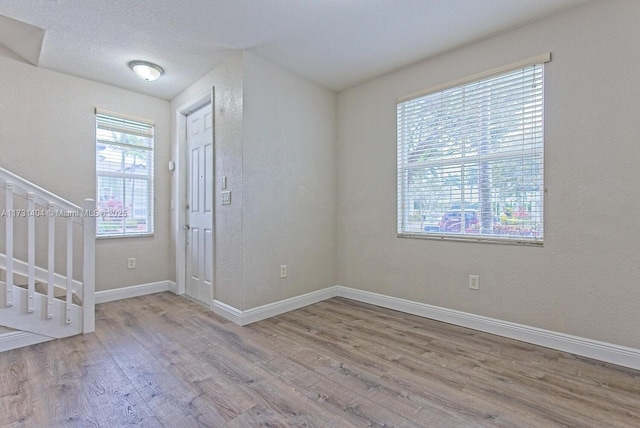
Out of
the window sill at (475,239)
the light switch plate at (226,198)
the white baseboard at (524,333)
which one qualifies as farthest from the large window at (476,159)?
the light switch plate at (226,198)

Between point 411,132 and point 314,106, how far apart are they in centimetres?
117

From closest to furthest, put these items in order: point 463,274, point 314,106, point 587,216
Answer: point 587,216 → point 463,274 → point 314,106

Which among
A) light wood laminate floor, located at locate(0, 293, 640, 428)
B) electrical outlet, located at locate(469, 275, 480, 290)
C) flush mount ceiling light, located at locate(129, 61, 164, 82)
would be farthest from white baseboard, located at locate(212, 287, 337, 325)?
flush mount ceiling light, located at locate(129, 61, 164, 82)

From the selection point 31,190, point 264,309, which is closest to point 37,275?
point 31,190

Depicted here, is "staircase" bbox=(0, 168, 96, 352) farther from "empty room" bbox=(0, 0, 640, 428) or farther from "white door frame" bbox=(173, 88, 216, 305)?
"white door frame" bbox=(173, 88, 216, 305)

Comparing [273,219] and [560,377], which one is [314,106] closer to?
[273,219]

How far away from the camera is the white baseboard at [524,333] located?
2.11 metres

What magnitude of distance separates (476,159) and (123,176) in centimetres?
387

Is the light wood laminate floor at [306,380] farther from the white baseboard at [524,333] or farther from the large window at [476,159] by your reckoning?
the large window at [476,159]

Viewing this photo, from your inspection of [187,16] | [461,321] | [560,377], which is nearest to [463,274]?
[461,321]

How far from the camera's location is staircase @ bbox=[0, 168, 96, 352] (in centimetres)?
230

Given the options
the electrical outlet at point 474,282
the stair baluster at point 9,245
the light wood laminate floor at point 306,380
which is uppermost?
the stair baluster at point 9,245

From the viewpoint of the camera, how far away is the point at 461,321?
9.26 feet

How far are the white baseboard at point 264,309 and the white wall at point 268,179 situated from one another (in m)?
0.06
